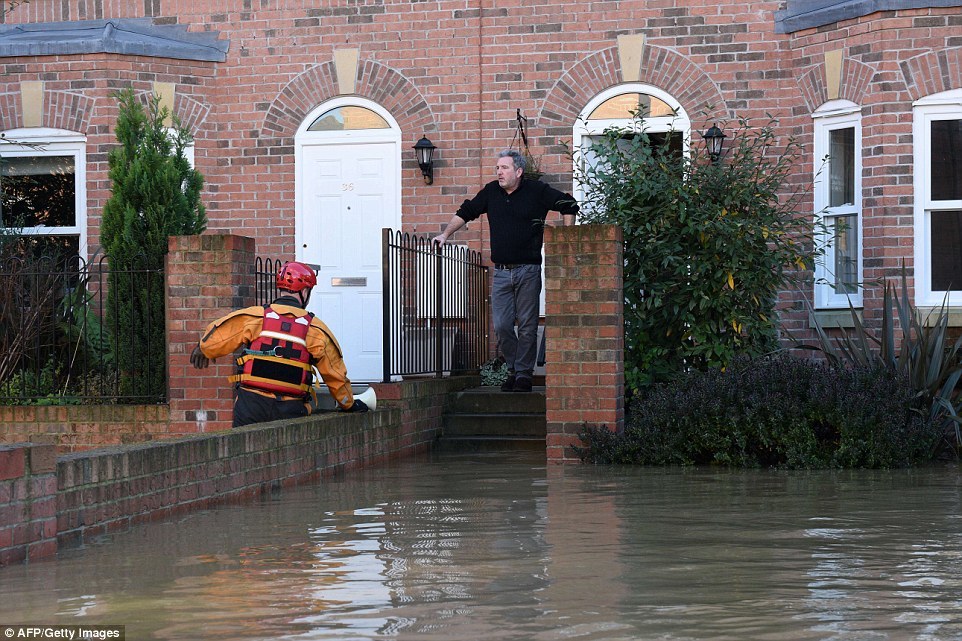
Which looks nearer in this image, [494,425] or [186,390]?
[186,390]

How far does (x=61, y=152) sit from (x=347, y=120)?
3039mm

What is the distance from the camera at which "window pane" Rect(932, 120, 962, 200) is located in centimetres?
1257

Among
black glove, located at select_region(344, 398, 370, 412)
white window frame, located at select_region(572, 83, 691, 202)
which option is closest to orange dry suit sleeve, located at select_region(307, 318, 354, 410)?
black glove, located at select_region(344, 398, 370, 412)

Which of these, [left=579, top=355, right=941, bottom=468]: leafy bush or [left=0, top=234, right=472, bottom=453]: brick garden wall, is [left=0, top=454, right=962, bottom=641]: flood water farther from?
[left=0, top=234, right=472, bottom=453]: brick garden wall

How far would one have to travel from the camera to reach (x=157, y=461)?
7195 millimetres

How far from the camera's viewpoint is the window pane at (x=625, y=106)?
1371 centimetres

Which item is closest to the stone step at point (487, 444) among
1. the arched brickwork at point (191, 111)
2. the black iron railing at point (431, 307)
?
the black iron railing at point (431, 307)

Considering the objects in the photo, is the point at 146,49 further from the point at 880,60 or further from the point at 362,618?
the point at 362,618

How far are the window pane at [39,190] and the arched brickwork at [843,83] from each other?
25.0ft

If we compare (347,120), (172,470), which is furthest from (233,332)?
(347,120)

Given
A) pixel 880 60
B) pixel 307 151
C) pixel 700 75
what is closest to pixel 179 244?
pixel 307 151

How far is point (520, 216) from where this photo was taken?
1148 centimetres

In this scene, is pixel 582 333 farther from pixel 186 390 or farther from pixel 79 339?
pixel 79 339

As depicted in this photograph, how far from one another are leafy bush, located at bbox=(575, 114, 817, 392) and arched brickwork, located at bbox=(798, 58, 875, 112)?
87.5 inches
